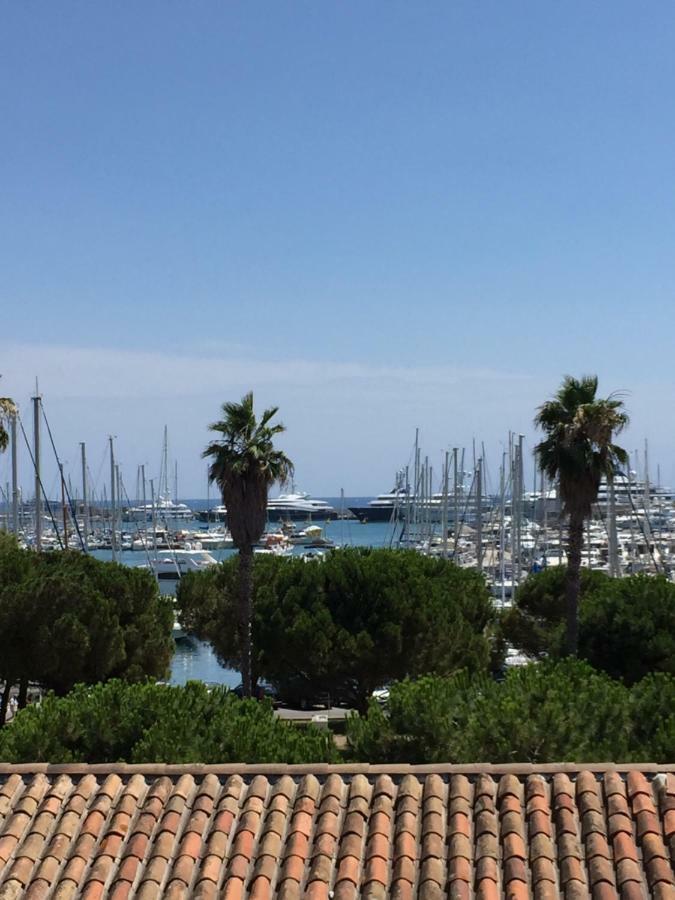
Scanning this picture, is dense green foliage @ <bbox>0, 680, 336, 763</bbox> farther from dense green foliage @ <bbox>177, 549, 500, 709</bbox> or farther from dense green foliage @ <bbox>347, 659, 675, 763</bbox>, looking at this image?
dense green foliage @ <bbox>177, 549, 500, 709</bbox>

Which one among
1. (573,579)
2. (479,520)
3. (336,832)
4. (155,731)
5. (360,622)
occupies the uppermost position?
(479,520)

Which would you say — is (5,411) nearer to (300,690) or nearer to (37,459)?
(300,690)

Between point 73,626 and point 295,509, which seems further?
point 295,509

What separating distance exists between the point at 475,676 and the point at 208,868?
493 inches

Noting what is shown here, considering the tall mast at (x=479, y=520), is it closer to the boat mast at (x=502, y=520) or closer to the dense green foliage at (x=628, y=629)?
the boat mast at (x=502, y=520)

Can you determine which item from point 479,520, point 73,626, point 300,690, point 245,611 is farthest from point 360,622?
point 479,520

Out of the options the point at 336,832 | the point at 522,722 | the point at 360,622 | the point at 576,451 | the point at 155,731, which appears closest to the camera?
the point at 336,832

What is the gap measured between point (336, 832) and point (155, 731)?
24.4 feet

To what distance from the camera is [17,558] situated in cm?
3231

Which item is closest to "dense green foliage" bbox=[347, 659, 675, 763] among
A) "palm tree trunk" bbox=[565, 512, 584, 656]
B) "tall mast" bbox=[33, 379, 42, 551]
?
"palm tree trunk" bbox=[565, 512, 584, 656]

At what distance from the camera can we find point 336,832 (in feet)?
29.0

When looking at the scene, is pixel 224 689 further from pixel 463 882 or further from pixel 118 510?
pixel 118 510

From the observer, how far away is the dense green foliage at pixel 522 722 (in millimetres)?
15938

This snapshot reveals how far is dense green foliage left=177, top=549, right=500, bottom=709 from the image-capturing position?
104 feet
